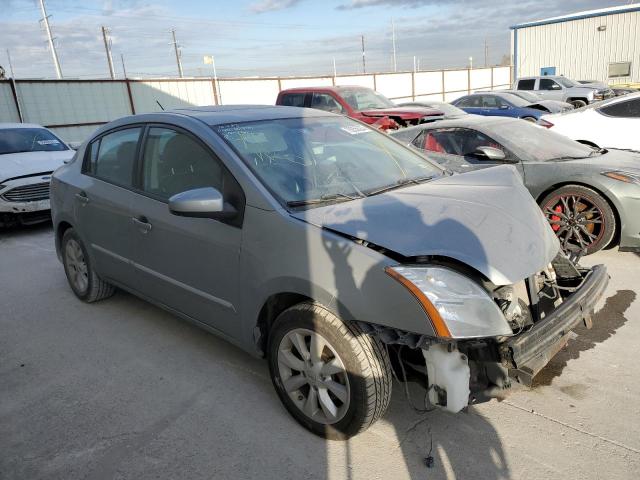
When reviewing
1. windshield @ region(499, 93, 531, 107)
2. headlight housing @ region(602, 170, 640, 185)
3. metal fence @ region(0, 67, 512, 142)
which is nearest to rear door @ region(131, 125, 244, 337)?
headlight housing @ region(602, 170, 640, 185)

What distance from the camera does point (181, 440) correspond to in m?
2.66

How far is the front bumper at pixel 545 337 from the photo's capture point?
85.1 inches

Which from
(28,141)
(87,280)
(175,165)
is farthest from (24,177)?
(175,165)

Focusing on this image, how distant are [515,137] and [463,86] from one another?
92.0 ft

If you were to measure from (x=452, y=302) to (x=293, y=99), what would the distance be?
1138 centimetres

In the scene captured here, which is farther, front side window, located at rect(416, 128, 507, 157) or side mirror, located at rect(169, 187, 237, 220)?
front side window, located at rect(416, 128, 507, 157)

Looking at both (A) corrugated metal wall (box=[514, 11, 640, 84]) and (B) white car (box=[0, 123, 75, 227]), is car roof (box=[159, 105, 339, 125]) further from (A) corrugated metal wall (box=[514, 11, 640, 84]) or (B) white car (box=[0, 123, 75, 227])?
(A) corrugated metal wall (box=[514, 11, 640, 84])

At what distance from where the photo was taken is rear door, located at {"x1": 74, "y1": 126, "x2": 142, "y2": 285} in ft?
11.9

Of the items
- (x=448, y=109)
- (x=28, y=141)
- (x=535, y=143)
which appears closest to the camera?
(x=535, y=143)

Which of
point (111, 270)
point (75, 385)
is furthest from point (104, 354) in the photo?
point (111, 270)

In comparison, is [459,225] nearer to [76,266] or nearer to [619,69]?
[76,266]

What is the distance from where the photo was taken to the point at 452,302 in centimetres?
211

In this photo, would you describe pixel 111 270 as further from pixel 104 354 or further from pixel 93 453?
pixel 93 453

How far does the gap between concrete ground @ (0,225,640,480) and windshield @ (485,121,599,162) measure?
2.04 metres
